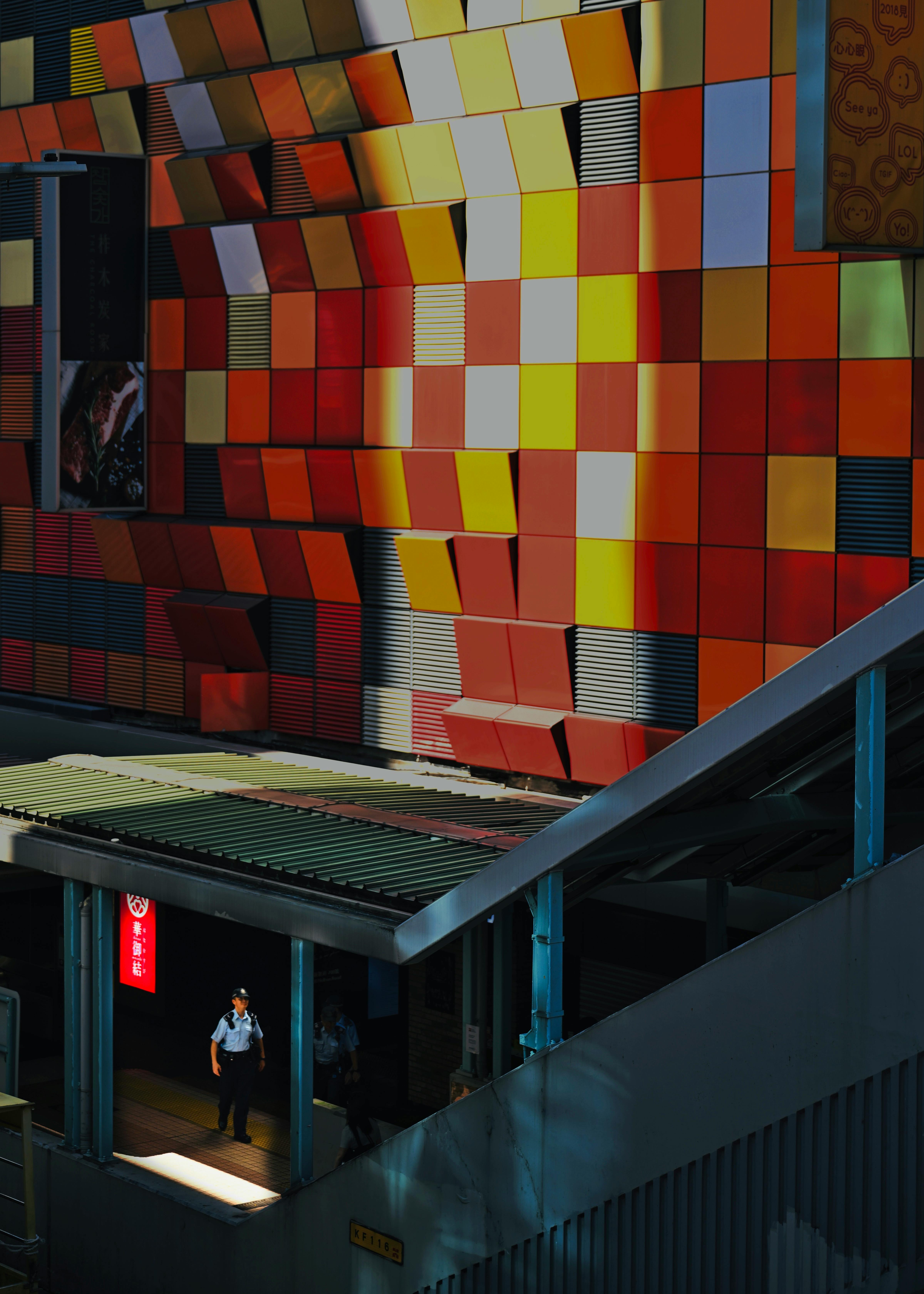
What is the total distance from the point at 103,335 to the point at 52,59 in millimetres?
4405

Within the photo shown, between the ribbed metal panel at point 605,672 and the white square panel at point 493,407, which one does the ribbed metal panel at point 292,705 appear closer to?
the white square panel at point 493,407

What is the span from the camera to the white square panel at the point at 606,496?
1567 centimetres

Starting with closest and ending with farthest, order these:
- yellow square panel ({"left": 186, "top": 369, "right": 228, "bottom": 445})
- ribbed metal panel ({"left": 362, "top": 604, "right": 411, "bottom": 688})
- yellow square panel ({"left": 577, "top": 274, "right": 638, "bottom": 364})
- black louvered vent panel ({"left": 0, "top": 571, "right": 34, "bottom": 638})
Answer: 1. yellow square panel ({"left": 577, "top": 274, "right": 638, "bottom": 364})
2. ribbed metal panel ({"left": 362, "top": 604, "right": 411, "bottom": 688})
3. yellow square panel ({"left": 186, "top": 369, "right": 228, "bottom": 445})
4. black louvered vent panel ({"left": 0, "top": 571, "right": 34, "bottom": 638})

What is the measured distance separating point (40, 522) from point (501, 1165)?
14.3 metres

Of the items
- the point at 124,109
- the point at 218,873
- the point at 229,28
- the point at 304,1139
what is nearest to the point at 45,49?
the point at 124,109

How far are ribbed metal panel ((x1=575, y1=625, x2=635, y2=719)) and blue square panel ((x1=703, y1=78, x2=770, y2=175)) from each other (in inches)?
174

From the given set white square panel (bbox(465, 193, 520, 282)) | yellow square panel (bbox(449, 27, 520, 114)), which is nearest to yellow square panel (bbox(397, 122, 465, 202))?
white square panel (bbox(465, 193, 520, 282))

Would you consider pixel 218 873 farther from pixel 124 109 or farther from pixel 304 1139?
pixel 124 109

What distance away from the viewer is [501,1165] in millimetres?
10781

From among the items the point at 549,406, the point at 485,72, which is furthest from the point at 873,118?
the point at 485,72

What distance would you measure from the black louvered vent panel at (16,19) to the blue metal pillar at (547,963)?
53.9 feet

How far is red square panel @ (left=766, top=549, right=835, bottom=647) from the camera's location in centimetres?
1415

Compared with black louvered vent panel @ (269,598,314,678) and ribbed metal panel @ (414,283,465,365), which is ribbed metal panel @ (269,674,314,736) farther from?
ribbed metal panel @ (414,283,465,365)

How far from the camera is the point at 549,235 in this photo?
16.2 metres
